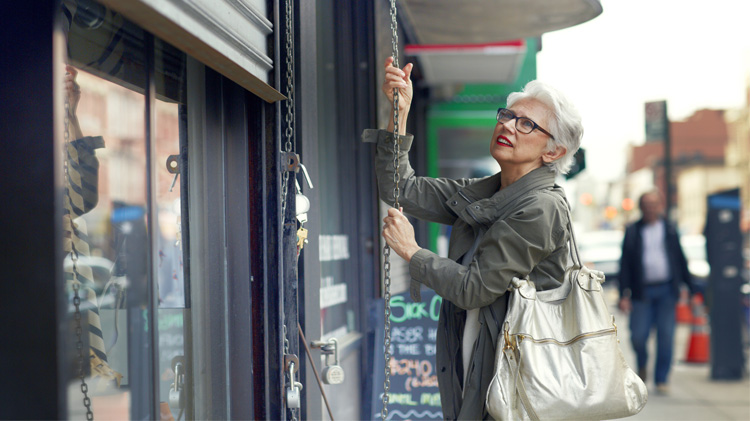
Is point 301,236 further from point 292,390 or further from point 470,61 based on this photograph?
point 470,61

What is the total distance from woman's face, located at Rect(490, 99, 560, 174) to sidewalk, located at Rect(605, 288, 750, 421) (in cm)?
428

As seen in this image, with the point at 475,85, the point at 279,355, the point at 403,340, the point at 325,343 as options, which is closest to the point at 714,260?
the point at 475,85

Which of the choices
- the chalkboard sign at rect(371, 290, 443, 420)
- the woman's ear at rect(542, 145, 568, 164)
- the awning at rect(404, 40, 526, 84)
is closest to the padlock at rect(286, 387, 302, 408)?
the woman's ear at rect(542, 145, 568, 164)

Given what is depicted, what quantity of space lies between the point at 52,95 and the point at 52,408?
0.58 m

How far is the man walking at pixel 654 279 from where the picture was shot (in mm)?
7320

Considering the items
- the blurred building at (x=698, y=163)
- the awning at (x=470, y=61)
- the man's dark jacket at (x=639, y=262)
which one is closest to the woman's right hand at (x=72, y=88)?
the awning at (x=470, y=61)

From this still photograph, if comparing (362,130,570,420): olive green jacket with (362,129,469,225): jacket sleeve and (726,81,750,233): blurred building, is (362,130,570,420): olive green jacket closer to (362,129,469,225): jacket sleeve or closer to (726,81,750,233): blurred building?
(362,129,469,225): jacket sleeve

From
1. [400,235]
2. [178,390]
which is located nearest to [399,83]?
[400,235]

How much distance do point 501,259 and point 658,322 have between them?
216 inches

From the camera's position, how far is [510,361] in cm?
244

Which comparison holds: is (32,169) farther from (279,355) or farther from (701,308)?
(701,308)

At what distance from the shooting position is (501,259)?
8.12 ft

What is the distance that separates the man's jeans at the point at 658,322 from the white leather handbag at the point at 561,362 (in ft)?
17.0

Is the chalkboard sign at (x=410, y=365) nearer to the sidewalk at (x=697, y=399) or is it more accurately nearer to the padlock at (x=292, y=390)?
the padlock at (x=292, y=390)
